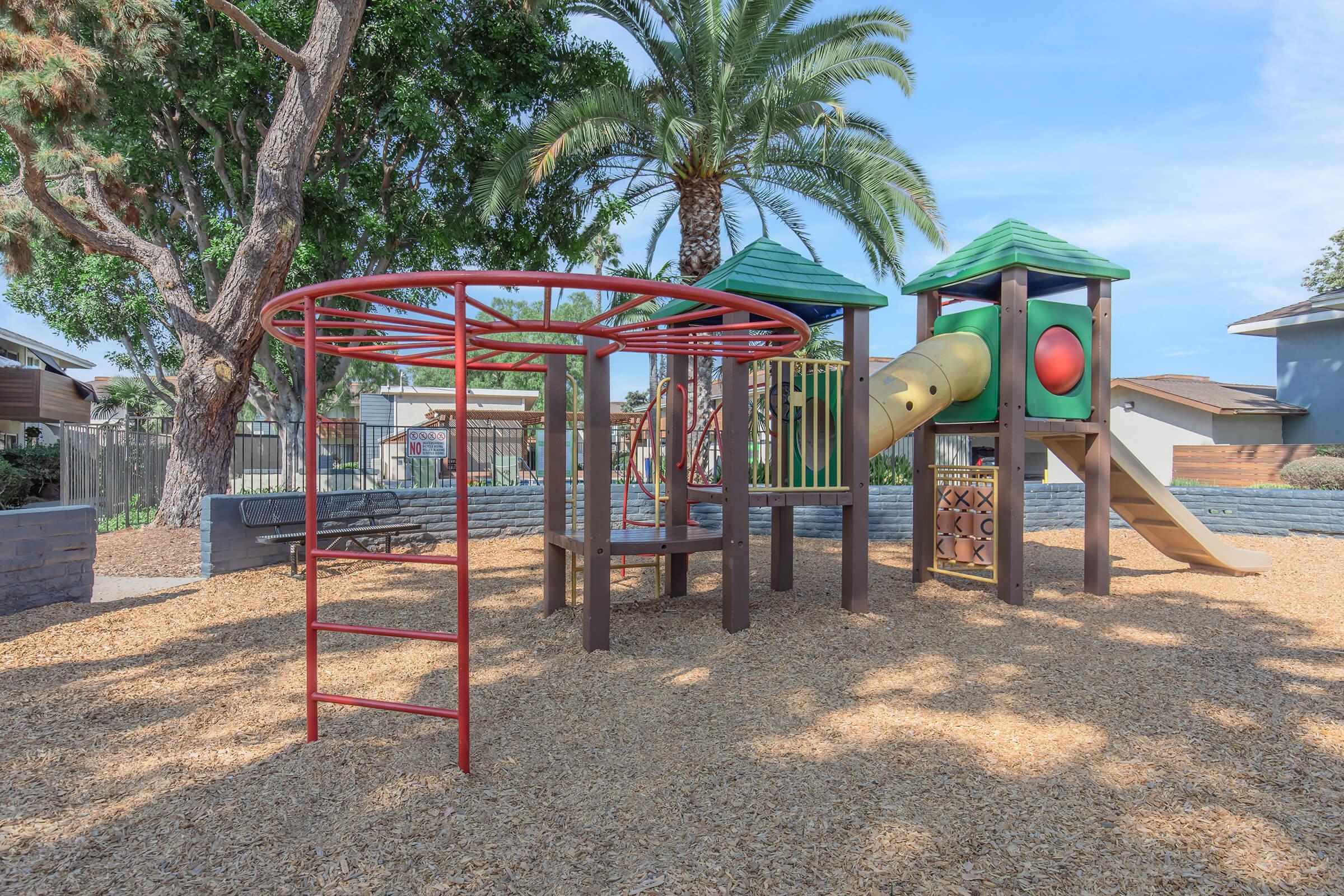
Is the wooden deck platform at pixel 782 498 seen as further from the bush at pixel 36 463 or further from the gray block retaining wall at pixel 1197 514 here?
the bush at pixel 36 463

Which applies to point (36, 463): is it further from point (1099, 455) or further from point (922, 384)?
point (1099, 455)

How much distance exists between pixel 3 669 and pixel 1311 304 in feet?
74.7

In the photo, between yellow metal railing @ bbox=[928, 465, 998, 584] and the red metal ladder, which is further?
yellow metal railing @ bbox=[928, 465, 998, 584]

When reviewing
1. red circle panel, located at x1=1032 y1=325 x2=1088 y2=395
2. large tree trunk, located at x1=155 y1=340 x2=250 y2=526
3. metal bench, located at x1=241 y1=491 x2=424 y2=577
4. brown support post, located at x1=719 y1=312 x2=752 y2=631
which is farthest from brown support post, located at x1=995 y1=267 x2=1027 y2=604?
large tree trunk, located at x1=155 y1=340 x2=250 y2=526

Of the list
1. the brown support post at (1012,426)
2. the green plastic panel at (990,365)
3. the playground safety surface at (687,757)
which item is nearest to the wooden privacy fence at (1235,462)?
the green plastic panel at (990,365)

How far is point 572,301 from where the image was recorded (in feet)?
175

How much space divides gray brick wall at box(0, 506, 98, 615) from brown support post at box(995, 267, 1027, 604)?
800 cm

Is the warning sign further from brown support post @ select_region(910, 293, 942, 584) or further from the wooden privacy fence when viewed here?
the wooden privacy fence

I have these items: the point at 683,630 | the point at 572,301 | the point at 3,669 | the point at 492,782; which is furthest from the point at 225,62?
the point at 572,301

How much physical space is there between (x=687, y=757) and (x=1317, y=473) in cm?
1455

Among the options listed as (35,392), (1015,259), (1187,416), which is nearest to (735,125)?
(1015,259)

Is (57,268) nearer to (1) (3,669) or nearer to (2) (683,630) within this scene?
(1) (3,669)

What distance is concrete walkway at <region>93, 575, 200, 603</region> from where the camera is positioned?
682cm

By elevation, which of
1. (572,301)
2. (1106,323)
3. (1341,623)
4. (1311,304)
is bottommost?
(1341,623)
